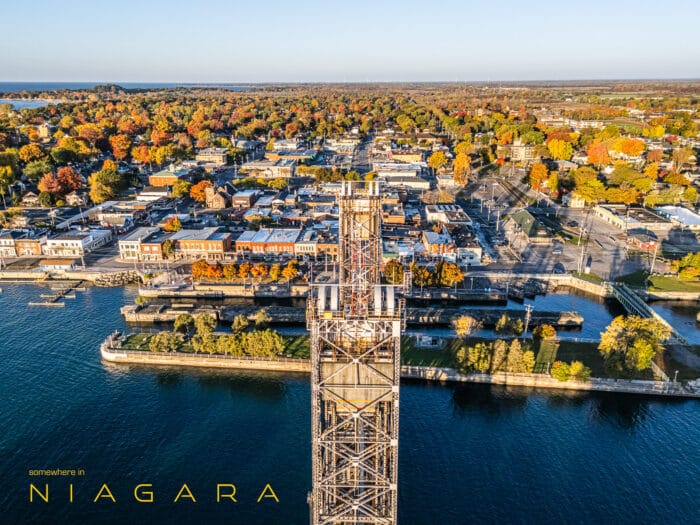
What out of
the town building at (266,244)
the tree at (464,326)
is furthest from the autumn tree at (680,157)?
the town building at (266,244)

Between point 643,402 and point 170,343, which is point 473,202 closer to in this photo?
point 643,402

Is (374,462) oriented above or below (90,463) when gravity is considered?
above

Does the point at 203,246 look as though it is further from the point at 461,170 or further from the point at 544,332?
the point at 461,170

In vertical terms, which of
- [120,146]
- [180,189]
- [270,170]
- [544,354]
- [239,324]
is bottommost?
[544,354]

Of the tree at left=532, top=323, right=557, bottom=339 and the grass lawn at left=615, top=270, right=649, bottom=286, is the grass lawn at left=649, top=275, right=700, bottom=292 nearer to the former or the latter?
the grass lawn at left=615, top=270, right=649, bottom=286

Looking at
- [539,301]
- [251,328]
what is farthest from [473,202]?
[251,328]

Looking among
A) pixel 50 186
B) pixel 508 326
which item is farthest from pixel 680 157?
pixel 50 186

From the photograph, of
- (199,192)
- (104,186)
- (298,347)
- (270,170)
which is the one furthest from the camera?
(270,170)
